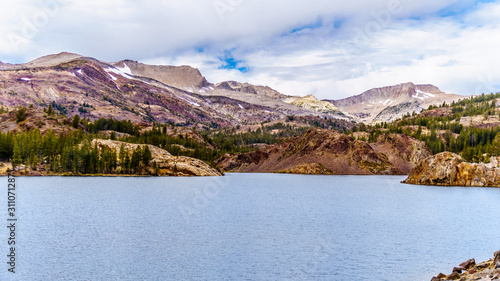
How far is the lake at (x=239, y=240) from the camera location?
120ft

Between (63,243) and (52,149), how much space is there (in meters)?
144

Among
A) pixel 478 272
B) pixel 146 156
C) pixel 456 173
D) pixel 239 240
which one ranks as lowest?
pixel 239 240

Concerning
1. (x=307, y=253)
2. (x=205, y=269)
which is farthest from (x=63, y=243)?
(x=307, y=253)

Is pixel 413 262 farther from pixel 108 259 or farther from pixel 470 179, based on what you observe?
pixel 470 179

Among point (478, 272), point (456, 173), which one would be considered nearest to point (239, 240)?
point (478, 272)

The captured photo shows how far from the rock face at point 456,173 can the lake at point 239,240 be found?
71.6 m

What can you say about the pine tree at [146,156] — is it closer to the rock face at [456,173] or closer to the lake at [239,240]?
the lake at [239,240]

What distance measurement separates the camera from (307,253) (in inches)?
1705

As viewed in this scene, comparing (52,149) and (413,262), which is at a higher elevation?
(52,149)

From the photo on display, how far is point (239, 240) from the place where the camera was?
4866 centimetres

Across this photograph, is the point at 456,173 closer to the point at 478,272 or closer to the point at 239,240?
the point at 239,240

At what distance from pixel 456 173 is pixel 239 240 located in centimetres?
12665

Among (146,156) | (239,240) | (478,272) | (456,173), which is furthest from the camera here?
(146,156)

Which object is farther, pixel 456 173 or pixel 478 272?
pixel 456 173
